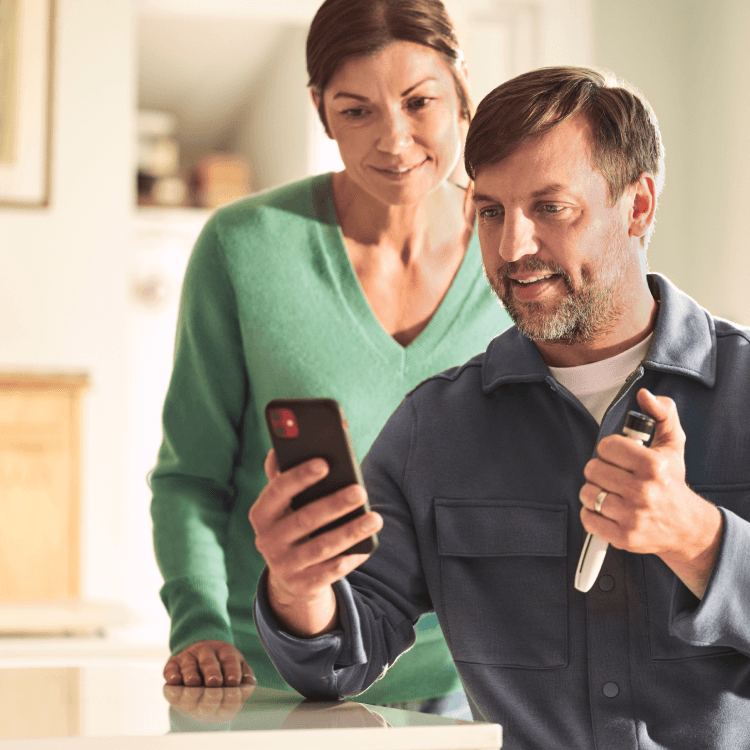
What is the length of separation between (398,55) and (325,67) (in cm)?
9

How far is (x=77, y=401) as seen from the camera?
12.1 ft

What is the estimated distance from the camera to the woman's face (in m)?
1.16

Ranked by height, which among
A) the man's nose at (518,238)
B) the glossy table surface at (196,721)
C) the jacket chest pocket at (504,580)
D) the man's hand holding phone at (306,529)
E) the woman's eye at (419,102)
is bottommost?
the glossy table surface at (196,721)

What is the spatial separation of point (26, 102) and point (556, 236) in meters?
3.33

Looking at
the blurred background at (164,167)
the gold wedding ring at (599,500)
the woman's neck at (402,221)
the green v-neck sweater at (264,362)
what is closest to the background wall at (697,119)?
the blurred background at (164,167)

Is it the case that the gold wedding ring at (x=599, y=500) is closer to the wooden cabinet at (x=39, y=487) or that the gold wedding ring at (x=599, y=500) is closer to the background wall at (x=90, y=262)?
the wooden cabinet at (x=39, y=487)

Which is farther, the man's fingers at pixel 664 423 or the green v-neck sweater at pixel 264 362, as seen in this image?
the green v-neck sweater at pixel 264 362

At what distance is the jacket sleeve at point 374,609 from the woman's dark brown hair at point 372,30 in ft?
1.33

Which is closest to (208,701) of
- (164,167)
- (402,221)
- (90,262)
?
(402,221)

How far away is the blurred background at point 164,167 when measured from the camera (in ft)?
10.3

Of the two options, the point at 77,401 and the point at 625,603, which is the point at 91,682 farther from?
the point at 77,401

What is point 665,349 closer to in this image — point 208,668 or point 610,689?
point 610,689

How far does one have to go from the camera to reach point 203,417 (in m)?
1.27

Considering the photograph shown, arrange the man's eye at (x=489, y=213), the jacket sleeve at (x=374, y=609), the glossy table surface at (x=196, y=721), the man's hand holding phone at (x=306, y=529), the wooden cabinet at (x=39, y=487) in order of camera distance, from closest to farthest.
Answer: the glossy table surface at (x=196, y=721) < the man's hand holding phone at (x=306, y=529) < the jacket sleeve at (x=374, y=609) < the man's eye at (x=489, y=213) < the wooden cabinet at (x=39, y=487)
